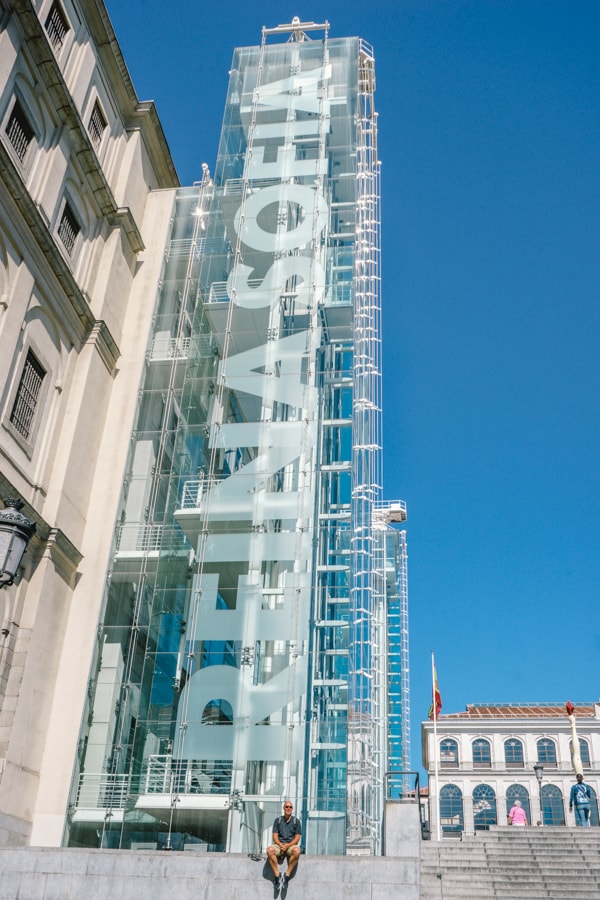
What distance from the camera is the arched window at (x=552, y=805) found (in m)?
74.9

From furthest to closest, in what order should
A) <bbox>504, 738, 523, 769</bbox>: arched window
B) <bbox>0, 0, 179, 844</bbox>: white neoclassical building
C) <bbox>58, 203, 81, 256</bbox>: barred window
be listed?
<bbox>504, 738, 523, 769</bbox>: arched window < <bbox>58, 203, 81, 256</bbox>: barred window < <bbox>0, 0, 179, 844</bbox>: white neoclassical building

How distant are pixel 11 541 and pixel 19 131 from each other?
16.5m

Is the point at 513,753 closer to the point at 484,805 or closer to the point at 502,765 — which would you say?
the point at 502,765

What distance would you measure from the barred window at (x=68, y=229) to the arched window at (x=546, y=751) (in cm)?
6825

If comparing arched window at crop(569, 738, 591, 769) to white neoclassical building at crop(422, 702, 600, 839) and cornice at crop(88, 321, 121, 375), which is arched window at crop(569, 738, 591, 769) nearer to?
white neoclassical building at crop(422, 702, 600, 839)

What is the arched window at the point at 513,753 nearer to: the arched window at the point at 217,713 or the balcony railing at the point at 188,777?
the arched window at the point at 217,713

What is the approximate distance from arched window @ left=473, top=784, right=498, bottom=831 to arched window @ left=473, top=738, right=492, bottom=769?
1878 mm

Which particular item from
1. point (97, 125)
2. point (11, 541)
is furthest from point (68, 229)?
point (11, 541)

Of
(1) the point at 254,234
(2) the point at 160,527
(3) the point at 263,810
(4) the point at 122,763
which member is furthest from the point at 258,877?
(1) the point at 254,234

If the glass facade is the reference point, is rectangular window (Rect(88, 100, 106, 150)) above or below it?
above

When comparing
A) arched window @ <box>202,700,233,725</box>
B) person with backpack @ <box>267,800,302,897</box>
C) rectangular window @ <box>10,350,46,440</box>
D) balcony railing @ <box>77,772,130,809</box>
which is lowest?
person with backpack @ <box>267,800,302,897</box>

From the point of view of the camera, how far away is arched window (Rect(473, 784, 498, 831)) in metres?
76.7

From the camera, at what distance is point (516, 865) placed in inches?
728

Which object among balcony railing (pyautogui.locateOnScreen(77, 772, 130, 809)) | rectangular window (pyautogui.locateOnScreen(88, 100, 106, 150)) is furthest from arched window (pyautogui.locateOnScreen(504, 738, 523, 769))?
rectangular window (pyautogui.locateOnScreen(88, 100, 106, 150))
